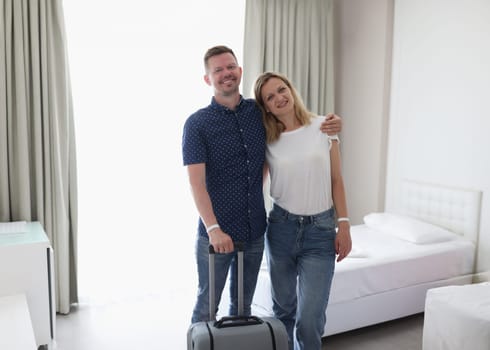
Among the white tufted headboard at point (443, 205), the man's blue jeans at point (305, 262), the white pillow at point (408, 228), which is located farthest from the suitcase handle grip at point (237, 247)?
the white tufted headboard at point (443, 205)

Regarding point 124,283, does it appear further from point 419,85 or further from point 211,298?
point 419,85

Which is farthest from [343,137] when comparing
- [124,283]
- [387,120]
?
[124,283]

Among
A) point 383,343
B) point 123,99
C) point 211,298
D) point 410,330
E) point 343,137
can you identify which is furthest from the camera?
point 343,137

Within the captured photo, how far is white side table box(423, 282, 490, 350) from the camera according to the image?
218 cm

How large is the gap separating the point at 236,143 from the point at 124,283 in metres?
2.12

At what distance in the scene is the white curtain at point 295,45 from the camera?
3.98 m

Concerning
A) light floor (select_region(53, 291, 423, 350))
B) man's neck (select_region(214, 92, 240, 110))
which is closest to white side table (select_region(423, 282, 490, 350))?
light floor (select_region(53, 291, 423, 350))

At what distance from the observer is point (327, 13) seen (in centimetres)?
427

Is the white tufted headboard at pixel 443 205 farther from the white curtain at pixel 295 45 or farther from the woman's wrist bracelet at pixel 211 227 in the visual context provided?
the woman's wrist bracelet at pixel 211 227

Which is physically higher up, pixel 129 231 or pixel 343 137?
pixel 343 137

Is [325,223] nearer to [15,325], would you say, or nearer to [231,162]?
[231,162]

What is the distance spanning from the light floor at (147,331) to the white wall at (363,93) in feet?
4.38

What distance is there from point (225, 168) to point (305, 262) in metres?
0.51

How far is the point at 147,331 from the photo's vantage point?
3.00m
